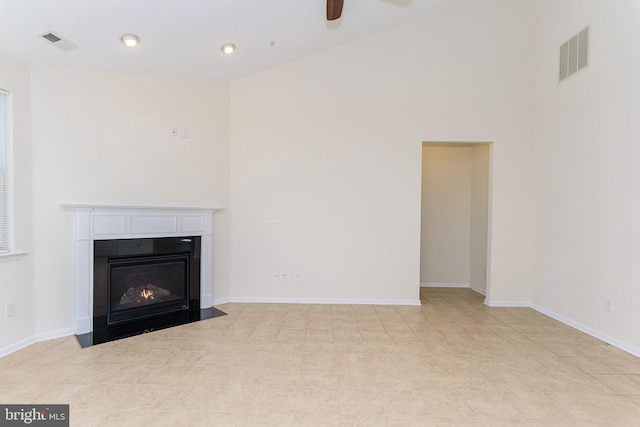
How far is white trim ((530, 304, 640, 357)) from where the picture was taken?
303 centimetres

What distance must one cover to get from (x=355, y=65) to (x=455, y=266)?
3658 mm

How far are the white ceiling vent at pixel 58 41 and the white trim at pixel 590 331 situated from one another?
5.92 meters

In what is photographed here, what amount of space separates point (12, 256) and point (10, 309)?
481 millimetres

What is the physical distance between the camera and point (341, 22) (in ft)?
13.0

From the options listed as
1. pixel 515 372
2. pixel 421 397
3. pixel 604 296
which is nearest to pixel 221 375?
pixel 421 397

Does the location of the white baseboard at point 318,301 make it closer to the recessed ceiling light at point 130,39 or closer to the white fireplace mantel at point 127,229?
the white fireplace mantel at point 127,229

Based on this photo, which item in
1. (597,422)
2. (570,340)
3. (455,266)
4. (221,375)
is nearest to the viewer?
(597,422)

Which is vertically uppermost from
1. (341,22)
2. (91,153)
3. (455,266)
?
(341,22)

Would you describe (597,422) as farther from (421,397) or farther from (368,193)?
(368,193)

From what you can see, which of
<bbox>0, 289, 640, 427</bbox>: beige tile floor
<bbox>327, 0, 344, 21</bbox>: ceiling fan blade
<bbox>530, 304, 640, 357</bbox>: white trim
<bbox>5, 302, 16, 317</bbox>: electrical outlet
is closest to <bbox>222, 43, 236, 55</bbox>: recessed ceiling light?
<bbox>327, 0, 344, 21</bbox>: ceiling fan blade

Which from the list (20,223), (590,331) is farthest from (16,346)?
(590,331)

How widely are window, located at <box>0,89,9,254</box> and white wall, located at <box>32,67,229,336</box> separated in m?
0.22

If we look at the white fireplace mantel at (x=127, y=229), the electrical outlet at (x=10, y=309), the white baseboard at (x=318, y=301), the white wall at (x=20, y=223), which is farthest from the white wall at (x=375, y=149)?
the electrical outlet at (x=10, y=309)

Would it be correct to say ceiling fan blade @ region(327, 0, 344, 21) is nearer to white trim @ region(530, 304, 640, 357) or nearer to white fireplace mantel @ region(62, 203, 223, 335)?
white fireplace mantel @ region(62, 203, 223, 335)
